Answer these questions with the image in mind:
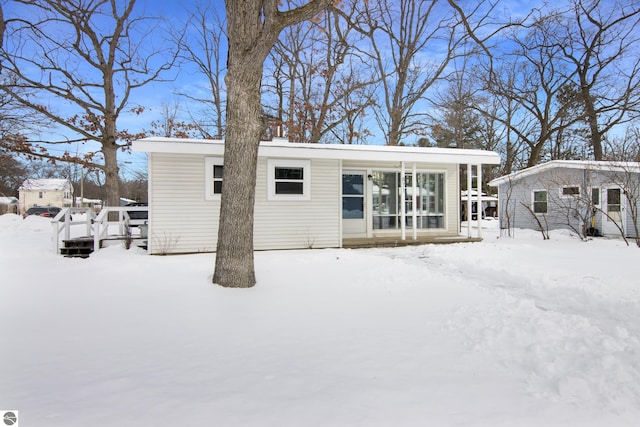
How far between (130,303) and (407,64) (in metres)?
18.6

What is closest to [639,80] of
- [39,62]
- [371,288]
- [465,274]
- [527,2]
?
[527,2]

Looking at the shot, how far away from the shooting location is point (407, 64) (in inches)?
746

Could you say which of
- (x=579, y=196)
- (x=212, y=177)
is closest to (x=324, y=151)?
(x=212, y=177)

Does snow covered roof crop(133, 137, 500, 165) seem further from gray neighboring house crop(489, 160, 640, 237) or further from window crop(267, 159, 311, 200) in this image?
gray neighboring house crop(489, 160, 640, 237)

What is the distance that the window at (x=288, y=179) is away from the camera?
9.32 metres

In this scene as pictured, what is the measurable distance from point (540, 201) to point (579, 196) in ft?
6.41

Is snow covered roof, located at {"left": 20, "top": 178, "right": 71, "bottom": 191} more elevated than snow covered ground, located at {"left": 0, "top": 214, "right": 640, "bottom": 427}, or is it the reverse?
snow covered roof, located at {"left": 20, "top": 178, "right": 71, "bottom": 191}

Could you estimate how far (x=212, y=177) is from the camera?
8.90 metres

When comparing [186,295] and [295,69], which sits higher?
[295,69]

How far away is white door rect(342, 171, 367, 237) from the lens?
Result: 10953mm

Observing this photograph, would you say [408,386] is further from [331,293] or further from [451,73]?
[451,73]

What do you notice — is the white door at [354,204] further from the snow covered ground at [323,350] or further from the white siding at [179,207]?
the snow covered ground at [323,350]

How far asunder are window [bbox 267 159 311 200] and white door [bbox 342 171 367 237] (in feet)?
5.68

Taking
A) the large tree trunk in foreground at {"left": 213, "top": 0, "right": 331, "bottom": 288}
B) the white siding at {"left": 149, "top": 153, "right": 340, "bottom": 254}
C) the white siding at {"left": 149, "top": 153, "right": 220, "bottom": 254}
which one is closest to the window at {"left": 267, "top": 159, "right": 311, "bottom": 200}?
the white siding at {"left": 149, "top": 153, "right": 340, "bottom": 254}
